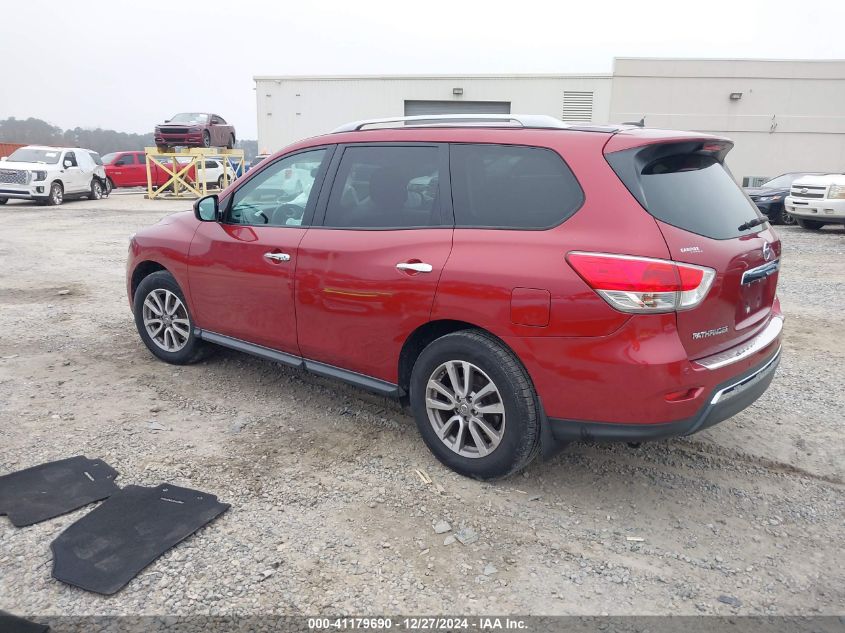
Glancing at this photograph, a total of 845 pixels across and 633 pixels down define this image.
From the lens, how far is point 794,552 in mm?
2893

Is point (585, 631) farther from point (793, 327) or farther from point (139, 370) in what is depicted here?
point (793, 327)

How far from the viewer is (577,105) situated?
3114 centimetres

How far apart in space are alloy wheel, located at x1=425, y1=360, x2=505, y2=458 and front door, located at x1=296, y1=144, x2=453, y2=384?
0.31 m

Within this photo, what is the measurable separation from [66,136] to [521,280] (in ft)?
196

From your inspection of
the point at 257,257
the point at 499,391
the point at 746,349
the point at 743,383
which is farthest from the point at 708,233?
the point at 257,257

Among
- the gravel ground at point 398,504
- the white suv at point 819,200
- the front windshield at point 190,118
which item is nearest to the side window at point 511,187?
the gravel ground at point 398,504

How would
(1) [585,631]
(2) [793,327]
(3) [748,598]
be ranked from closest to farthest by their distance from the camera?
1. (1) [585,631]
2. (3) [748,598]
3. (2) [793,327]

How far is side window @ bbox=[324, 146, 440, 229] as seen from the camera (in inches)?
141

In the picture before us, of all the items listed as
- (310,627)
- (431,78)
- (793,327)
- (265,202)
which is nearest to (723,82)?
(431,78)

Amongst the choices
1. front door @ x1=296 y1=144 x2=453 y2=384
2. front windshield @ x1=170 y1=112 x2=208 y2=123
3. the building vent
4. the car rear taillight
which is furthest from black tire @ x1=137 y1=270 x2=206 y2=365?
the building vent

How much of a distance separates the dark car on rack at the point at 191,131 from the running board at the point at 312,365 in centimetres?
2139

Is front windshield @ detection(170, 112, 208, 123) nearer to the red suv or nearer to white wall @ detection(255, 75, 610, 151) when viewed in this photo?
white wall @ detection(255, 75, 610, 151)

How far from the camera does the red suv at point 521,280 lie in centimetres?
286

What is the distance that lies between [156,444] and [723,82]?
32.6m
